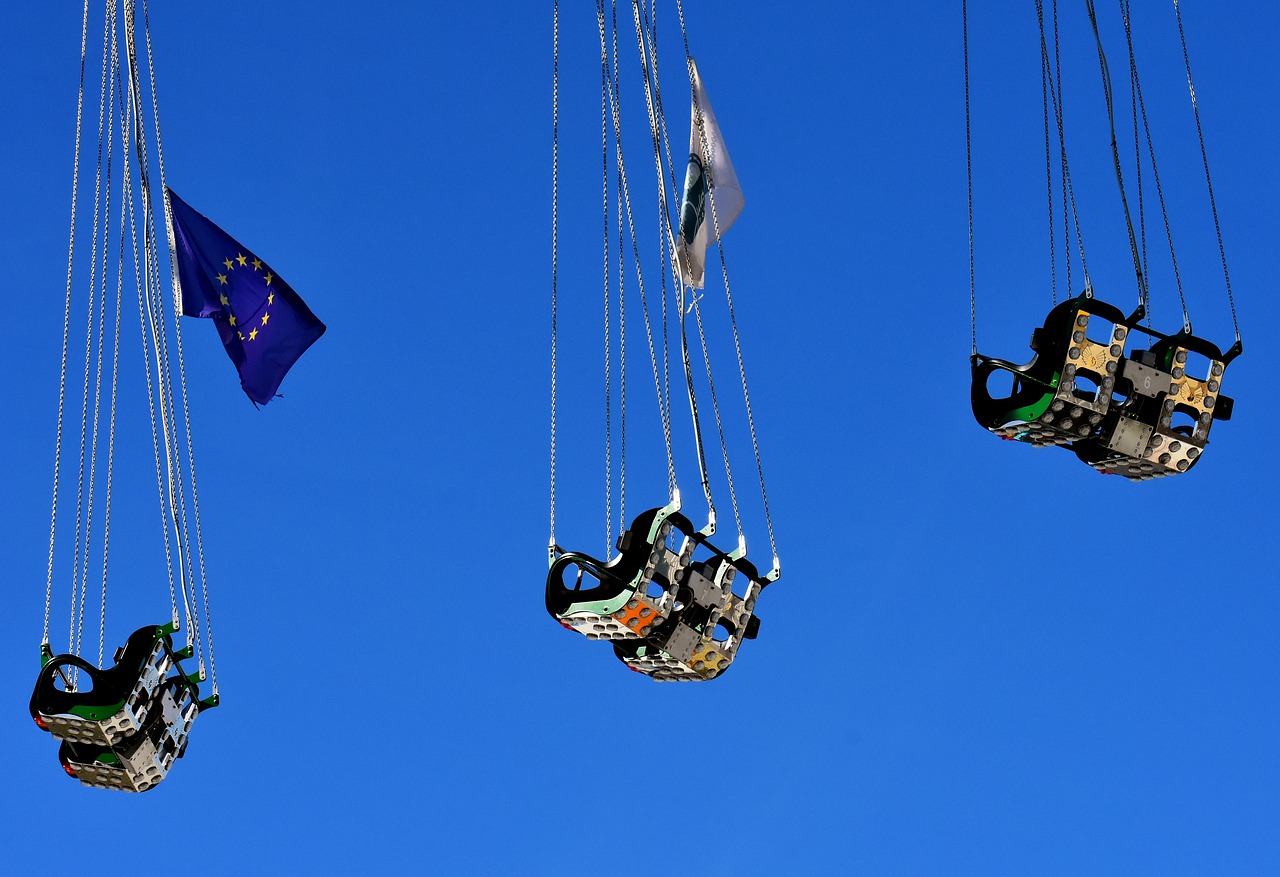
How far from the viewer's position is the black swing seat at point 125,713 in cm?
2653

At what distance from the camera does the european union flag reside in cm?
3136

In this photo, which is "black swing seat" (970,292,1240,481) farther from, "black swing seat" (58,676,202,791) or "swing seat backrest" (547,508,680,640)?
"black swing seat" (58,676,202,791)

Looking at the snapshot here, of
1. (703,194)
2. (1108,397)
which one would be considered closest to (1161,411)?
(1108,397)

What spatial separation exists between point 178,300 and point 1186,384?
13.8 m

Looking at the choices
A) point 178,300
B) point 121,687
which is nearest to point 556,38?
point 178,300

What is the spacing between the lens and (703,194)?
3328 cm

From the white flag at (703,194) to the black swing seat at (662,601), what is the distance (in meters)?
6.22

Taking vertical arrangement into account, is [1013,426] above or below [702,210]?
below

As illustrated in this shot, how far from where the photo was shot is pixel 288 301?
104 ft

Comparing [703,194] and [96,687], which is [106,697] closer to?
[96,687]

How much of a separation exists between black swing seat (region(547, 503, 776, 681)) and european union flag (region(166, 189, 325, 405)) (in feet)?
22.9

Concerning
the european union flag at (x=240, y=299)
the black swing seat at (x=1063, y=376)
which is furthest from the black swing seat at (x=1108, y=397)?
the european union flag at (x=240, y=299)

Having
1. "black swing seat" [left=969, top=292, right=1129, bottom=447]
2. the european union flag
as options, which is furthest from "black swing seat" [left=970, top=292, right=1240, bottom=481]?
the european union flag

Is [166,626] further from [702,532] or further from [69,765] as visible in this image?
[702,532]
